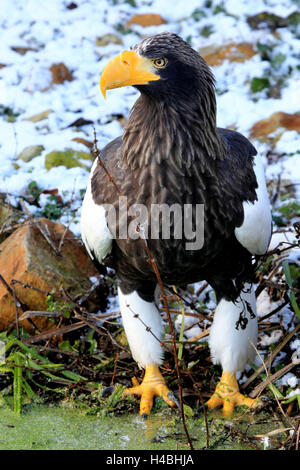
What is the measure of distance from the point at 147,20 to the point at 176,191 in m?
4.97

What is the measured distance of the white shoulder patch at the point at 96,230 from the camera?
2.99 metres

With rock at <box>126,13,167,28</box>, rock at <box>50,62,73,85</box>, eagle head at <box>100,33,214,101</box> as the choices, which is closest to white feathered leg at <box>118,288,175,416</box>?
eagle head at <box>100,33,214,101</box>

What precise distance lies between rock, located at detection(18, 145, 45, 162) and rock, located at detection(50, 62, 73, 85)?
1.38m

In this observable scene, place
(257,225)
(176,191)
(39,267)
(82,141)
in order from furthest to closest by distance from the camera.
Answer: (82,141)
(39,267)
(257,225)
(176,191)

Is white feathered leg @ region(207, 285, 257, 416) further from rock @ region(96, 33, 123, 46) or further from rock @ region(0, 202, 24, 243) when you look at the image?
rock @ region(96, 33, 123, 46)

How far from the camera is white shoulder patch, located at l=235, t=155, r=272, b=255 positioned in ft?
9.58

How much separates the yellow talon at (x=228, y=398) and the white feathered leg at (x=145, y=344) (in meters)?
0.21

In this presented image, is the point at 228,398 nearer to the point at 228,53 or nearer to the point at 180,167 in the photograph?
the point at 180,167

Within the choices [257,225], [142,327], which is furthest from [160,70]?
[142,327]

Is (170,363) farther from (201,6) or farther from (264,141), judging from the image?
(201,6)

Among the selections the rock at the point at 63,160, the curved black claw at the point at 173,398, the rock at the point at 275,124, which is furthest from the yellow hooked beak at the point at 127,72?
the rock at the point at 275,124

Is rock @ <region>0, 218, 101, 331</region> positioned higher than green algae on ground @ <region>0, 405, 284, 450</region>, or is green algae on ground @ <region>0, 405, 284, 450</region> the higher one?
rock @ <region>0, 218, 101, 331</region>

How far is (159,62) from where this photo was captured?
271 centimetres

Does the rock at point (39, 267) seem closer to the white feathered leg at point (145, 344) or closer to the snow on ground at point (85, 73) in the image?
the snow on ground at point (85, 73)
